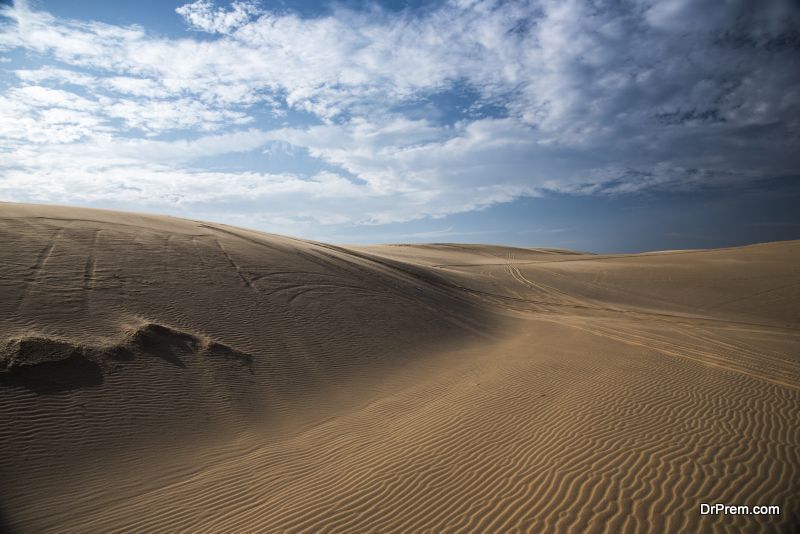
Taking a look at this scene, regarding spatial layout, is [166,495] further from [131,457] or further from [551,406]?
[551,406]

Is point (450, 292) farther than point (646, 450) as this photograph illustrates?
Yes

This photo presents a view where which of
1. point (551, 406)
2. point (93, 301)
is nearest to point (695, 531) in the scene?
point (551, 406)

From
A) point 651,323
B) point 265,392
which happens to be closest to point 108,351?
point 265,392

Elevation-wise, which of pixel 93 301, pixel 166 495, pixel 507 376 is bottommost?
pixel 166 495

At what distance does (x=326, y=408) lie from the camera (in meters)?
8.59

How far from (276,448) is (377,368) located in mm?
4358

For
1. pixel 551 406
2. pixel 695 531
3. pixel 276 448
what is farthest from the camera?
pixel 551 406

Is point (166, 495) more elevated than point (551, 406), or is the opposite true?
point (551, 406)

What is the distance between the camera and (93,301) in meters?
9.29

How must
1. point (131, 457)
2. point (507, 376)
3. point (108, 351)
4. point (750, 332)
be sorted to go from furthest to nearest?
point (750, 332) < point (507, 376) < point (108, 351) < point (131, 457)

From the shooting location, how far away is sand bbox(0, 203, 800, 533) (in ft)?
17.2

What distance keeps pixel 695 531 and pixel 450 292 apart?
17.3 meters

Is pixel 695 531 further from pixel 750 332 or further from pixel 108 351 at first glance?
pixel 750 332

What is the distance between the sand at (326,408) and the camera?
525cm
